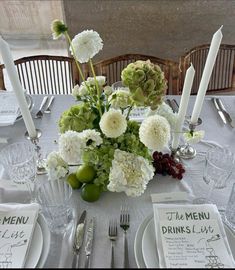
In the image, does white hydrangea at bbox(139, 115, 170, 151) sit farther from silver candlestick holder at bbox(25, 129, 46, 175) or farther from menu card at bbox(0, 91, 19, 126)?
menu card at bbox(0, 91, 19, 126)

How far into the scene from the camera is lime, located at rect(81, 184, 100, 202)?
81 centimetres

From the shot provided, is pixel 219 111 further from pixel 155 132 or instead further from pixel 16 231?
pixel 16 231

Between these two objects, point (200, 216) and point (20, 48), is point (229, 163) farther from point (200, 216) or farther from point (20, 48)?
point (20, 48)

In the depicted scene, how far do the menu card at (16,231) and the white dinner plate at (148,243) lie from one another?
0.25 meters

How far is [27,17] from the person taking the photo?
8.77ft

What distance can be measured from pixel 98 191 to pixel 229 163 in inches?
14.8

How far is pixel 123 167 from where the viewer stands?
711mm

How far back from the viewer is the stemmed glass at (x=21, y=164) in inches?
34.8

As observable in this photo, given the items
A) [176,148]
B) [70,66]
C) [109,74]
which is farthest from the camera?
[109,74]

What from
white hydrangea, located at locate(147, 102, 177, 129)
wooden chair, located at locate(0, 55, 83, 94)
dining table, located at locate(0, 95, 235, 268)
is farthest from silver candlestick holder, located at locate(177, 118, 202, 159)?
wooden chair, located at locate(0, 55, 83, 94)

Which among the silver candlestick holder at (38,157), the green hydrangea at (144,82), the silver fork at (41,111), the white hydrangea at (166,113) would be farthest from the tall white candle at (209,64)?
the silver fork at (41,111)

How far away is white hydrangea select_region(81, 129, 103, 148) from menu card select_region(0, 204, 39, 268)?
21cm

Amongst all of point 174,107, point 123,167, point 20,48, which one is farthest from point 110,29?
point 123,167

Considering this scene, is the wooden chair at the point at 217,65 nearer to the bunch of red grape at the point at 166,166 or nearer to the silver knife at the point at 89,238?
the bunch of red grape at the point at 166,166
